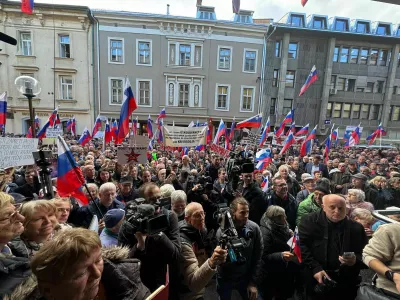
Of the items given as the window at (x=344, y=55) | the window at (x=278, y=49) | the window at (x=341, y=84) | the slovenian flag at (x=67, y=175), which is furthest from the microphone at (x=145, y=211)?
the window at (x=344, y=55)

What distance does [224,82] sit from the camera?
69.8 ft

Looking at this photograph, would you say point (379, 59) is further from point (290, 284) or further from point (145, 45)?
point (290, 284)

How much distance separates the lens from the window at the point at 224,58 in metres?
20.9

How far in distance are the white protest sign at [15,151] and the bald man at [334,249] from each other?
3.81 m

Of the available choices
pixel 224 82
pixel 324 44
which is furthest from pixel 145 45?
pixel 324 44

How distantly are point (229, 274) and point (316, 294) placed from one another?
972 mm

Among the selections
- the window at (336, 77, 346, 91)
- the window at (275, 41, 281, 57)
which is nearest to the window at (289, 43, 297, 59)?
the window at (275, 41, 281, 57)

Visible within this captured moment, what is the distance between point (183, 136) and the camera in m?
7.02

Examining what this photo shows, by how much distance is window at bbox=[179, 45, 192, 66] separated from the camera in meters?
20.5

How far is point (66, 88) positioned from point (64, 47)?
11.5 ft

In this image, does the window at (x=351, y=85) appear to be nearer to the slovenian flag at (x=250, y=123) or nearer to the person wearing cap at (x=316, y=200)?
the slovenian flag at (x=250, y=123)

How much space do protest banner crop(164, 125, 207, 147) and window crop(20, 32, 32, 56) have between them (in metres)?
19.5

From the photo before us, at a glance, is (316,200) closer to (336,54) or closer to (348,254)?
(348,254)

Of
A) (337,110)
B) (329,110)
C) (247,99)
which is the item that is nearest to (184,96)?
(247,99)
